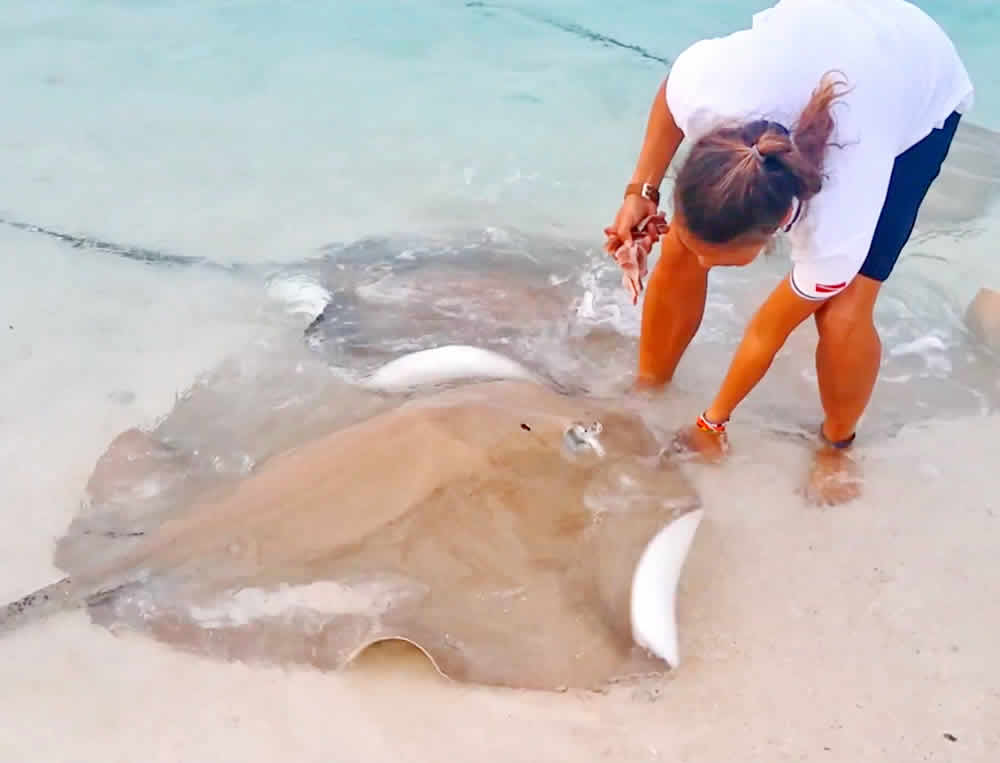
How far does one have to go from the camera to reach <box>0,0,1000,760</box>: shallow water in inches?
130

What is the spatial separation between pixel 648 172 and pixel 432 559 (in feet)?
4.32

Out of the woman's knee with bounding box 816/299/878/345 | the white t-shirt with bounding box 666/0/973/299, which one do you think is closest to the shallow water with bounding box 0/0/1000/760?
the woman's knee with bounding box 816/299/878/345

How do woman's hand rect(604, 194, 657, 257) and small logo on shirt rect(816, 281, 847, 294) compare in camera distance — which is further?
woman's hand rect(604, 194, 657, 257)

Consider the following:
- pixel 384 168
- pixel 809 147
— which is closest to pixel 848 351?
pixel 809 147

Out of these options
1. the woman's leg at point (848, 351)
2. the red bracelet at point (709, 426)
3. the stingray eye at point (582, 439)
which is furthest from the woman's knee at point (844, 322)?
the stingray eye at point (582, 439)

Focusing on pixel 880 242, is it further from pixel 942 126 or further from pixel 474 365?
pixel 474 365

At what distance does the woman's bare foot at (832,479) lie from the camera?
3.02 meters

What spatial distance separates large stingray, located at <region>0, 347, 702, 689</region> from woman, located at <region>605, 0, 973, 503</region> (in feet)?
2.11

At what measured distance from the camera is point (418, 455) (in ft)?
8.00

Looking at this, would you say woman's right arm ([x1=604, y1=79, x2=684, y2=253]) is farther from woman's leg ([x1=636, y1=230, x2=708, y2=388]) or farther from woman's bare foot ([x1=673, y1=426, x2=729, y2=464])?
woman's bare foot ([x1=673, y1=426, x2=729, y2=464])

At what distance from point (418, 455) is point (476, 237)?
2304 mm

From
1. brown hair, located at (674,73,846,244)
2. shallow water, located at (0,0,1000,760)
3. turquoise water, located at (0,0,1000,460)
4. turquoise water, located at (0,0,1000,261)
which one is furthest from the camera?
turquoise water, located at (0,0,1000,261)

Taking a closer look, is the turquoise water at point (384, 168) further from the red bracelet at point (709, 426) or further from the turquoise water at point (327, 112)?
the red bracelet at point (709, 426)

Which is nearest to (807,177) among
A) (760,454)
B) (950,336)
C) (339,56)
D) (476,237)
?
(760,454)
